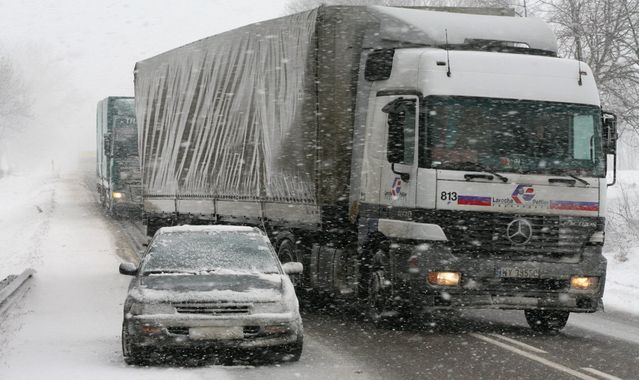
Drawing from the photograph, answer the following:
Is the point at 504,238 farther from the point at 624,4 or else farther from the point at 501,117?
the point at 624,4

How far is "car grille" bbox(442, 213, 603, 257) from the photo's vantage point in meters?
11.3

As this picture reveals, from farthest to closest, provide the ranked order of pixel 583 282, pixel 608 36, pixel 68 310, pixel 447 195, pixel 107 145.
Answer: pixel 107 145 → pixel 608 36 → pixel 68 310 → pixel 583 282 → pixel 447 195

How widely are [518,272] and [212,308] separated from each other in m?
3.62

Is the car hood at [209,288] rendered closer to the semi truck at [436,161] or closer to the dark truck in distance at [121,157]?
the semi truck at [436,161]

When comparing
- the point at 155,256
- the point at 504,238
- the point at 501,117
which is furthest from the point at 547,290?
the point at 155,256

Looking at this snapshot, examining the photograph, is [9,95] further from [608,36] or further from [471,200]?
[471,200]

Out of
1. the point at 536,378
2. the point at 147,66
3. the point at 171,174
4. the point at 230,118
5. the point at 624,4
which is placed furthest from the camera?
the point at 624,4

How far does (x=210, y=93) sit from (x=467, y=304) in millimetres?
7258

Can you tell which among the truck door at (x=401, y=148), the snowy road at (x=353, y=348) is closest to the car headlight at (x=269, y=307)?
the snowy road at (x=353, y=348)

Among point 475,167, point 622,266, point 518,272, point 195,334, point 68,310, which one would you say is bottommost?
point 68,310

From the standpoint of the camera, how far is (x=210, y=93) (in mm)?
17141

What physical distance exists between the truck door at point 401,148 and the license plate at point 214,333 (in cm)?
285

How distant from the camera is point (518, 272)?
11.4 metres

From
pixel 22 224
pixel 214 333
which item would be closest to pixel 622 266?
pixel 214 333
